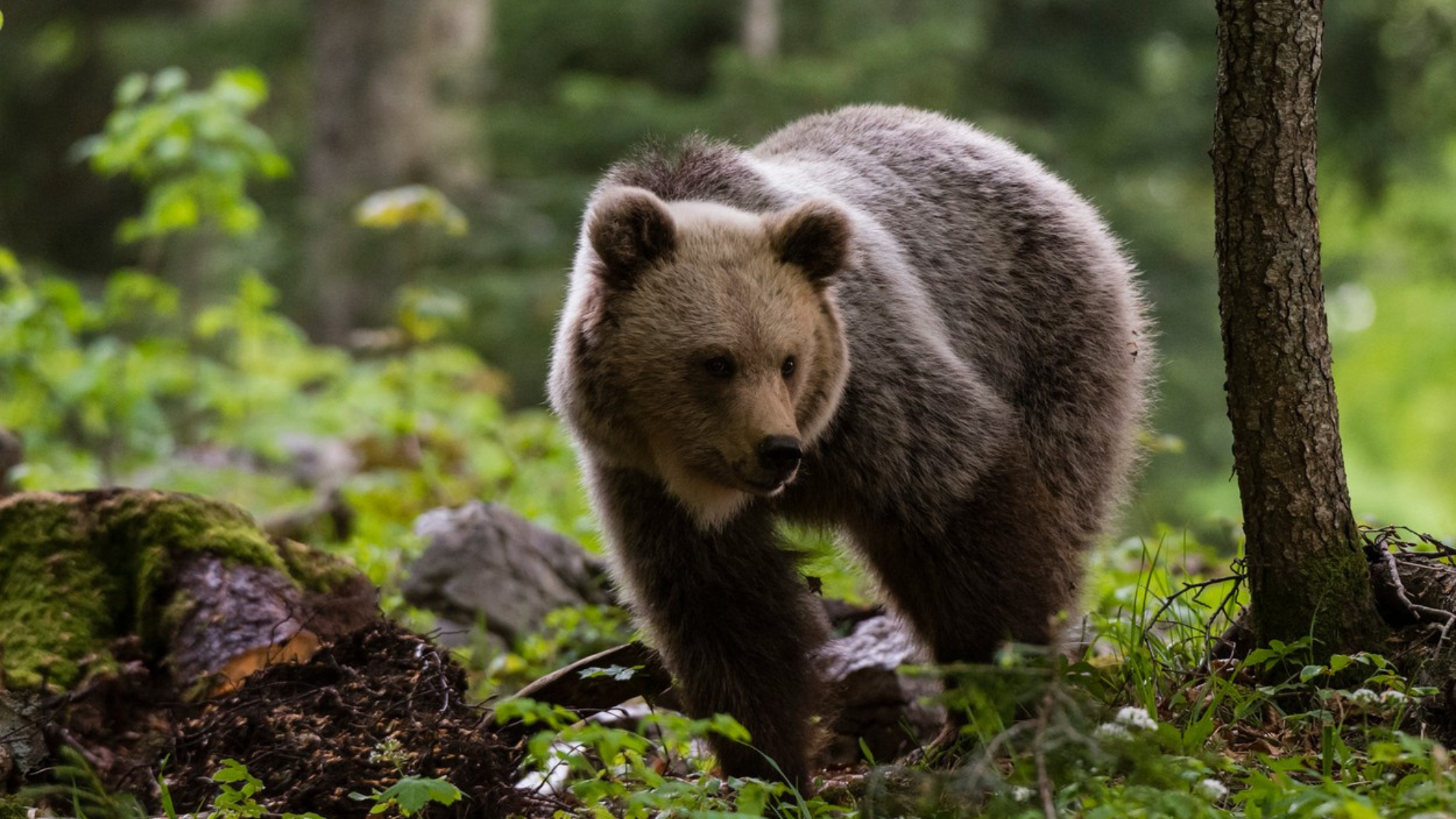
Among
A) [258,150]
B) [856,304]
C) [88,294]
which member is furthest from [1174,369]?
[88,294]

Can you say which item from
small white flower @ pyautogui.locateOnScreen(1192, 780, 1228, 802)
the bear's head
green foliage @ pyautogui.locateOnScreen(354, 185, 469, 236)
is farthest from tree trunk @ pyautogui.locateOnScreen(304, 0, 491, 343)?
small white flower @ pyautogui.locateOnScreen(1192, 780, 1228, 802)

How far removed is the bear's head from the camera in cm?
411

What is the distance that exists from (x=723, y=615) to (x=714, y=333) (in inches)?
39.6

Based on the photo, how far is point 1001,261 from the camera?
5293 millimetres

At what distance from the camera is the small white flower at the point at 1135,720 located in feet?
9.70

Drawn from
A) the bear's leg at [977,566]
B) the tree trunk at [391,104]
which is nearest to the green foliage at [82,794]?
the bear's leg at [977,566]

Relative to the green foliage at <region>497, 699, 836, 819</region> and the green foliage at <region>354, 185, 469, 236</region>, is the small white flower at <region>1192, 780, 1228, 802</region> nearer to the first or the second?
the green foliage at <region>497, 699, 836, 819</region>

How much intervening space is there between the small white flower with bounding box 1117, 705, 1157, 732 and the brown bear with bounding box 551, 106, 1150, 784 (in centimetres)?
113

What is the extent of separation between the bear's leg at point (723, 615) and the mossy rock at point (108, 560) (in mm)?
1160

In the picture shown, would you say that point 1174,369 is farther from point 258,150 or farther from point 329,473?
point 258,150

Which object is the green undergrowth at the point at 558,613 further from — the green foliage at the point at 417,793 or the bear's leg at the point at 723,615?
the bear's leg at the point at 723,615

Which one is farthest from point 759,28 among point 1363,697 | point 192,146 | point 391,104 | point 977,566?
point 1363,697

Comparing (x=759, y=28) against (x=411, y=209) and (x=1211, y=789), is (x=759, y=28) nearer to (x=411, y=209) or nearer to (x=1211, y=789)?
(x=411, y=209)

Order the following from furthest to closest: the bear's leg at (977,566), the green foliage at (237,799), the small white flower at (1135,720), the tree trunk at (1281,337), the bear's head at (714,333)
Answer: the bear's leg at (977,566)
the bear's head at (714,333)
the tree trunk at (1281,337)
the green foliage at (237,799)
the small white flower at (1135,720)
